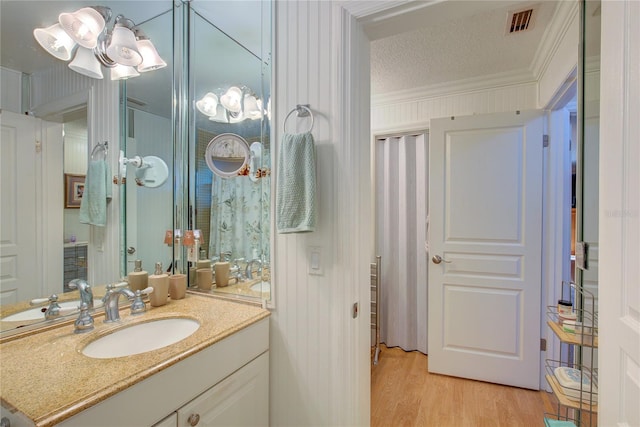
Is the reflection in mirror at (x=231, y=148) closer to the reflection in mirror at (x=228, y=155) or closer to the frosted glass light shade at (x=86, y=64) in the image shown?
the reflection in mirror at (x=228, y=155)

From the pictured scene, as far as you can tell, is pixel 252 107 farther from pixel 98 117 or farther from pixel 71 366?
pixel 71 366

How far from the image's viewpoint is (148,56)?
4.83 feet

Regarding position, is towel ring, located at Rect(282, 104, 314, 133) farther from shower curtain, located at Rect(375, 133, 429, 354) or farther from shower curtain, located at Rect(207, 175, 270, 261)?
shower curtain, located at Rect(375, 133, 429, 354)

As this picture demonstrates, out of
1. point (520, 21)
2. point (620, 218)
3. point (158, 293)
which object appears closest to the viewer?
point (620, 218)

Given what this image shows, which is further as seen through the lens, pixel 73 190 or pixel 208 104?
pixel 208 104

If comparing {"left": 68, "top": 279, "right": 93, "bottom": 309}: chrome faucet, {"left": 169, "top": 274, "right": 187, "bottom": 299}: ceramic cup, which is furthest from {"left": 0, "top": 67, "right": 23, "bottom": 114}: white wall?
{"left": 169, "top": 274, "right": 187, "bottom": 299}: ceramic cup

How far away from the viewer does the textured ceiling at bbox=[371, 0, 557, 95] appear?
73.5 inches

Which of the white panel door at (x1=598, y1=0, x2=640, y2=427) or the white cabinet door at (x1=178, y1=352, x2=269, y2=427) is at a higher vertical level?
the white panel door at (x1=598, y1=0, x2=640, y2=427)

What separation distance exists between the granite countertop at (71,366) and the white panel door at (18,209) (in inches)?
7.4

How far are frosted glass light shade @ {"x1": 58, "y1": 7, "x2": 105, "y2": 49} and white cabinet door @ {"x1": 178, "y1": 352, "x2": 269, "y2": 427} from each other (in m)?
1.45

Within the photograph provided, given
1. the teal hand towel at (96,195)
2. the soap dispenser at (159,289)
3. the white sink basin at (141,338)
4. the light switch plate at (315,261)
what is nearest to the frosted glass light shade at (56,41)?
the teal hand towel at (96,195)

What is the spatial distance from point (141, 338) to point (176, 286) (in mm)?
333

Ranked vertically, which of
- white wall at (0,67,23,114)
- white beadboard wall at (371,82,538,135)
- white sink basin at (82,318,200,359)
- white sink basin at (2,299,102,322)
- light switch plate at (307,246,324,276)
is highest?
white beadboard wall at (371,82,538,135)

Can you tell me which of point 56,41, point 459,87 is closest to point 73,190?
point 56,41
